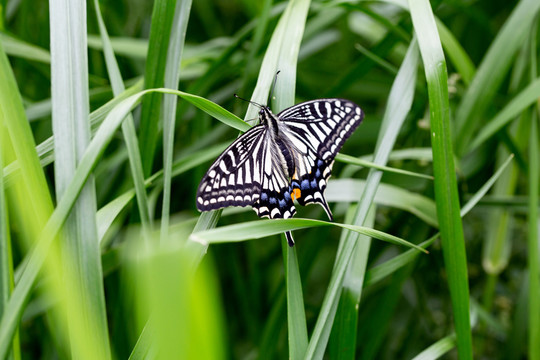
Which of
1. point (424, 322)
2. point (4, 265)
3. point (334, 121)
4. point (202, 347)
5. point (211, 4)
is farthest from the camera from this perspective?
point (211, 4)

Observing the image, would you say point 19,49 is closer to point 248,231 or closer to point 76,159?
point 76,159

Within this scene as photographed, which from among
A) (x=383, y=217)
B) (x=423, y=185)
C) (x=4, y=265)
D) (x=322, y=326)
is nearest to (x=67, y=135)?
(x=4, y=265)

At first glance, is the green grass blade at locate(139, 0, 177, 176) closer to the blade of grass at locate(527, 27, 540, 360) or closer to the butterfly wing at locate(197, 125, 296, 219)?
the butterfly wing at locate(197, 125, 296, 219)

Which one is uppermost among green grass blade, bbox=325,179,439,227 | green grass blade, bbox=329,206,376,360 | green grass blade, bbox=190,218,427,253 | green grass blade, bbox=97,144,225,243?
green grass blade, bbox=97,144,225,243

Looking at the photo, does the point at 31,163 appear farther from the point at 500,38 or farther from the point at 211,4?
the point at 211,4

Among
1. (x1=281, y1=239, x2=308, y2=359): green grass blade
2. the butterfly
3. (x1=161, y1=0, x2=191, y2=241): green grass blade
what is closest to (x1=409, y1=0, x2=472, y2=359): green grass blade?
the butterfly

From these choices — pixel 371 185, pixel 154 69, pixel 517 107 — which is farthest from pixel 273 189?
pixel 517 107
